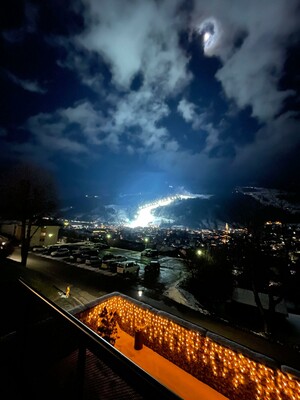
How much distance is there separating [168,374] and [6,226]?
41.9 metres

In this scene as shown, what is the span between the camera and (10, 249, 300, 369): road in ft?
26.4

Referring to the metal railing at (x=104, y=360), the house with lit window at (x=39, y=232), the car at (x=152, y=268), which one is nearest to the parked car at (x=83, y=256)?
the car at (x=152, y=268)

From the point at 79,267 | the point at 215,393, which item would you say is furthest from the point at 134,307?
the point at 79,267

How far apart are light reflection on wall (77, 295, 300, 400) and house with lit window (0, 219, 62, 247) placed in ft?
109

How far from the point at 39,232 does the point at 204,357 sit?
3966 cm

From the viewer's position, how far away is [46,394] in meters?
3.74

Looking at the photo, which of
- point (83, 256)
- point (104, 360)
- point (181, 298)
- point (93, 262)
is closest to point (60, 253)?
point (83, 256)

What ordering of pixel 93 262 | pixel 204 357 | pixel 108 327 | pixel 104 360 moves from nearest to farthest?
pixel 104 360 → pixel 204 357 → pixel 108 327 → pixel 93 262

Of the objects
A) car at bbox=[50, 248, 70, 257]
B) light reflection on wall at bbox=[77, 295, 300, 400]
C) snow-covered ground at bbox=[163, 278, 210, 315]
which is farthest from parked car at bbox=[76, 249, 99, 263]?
light reflection on wall at bbox=[77, 295, 300, 400]

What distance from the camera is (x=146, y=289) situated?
761 inches

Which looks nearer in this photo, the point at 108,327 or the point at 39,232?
the point at 108,327

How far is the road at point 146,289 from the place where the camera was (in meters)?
8.04

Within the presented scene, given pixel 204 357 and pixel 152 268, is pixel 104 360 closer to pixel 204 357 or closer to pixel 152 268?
pixel 204 357

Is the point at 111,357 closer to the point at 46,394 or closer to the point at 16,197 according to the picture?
the point at 46,394
